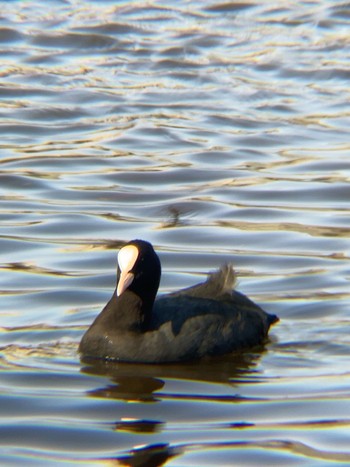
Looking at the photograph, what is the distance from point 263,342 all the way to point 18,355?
1.59 m

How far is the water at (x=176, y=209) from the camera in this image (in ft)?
22.0

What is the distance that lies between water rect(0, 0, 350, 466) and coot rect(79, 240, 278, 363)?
0.41ft

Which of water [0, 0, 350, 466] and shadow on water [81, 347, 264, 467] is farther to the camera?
shadow on water [81, 347, 264, 467]

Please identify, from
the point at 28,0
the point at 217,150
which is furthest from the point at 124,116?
the point at 28,0

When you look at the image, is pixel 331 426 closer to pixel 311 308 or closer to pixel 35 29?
pixel 311 308

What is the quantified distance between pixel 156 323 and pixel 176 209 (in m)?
3.88

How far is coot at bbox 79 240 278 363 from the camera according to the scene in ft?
26.4

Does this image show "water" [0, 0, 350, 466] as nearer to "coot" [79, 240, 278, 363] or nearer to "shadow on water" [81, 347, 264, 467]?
"shadow on water" [81, 347, 264, 467]

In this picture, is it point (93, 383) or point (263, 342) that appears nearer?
point (93, 383)

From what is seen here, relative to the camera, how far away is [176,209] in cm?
1204

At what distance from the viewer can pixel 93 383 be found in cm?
755

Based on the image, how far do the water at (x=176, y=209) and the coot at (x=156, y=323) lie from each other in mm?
125

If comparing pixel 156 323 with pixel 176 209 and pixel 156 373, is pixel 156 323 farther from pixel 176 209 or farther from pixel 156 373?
pixel 176 209

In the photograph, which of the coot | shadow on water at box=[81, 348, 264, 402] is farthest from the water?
the coot
